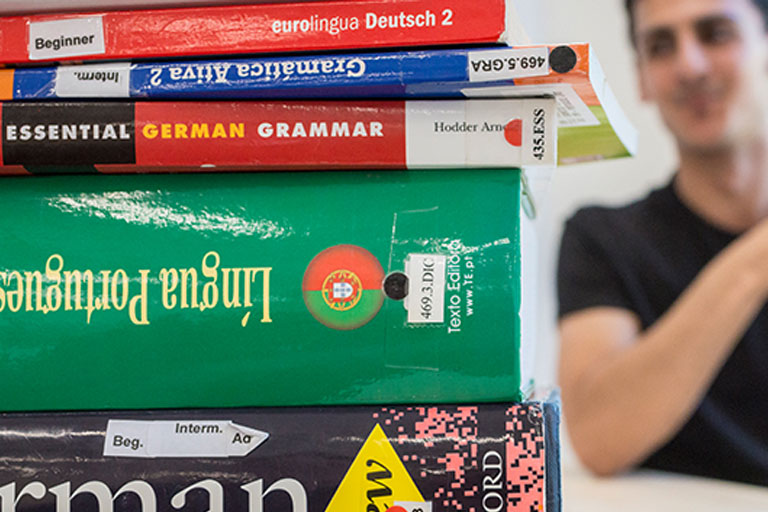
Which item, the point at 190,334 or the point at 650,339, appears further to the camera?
the point at 650,339

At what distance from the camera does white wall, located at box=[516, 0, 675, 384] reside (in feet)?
5.98

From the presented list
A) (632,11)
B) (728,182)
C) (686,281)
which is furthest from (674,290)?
(632,11)

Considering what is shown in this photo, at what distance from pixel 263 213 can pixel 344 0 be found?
0.43 feet

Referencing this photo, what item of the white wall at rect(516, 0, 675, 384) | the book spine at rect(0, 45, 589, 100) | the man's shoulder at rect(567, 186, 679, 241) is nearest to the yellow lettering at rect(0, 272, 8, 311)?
the book spine at rect(0, 45, 589, 100)

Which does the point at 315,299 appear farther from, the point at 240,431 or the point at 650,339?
the point at 650,339

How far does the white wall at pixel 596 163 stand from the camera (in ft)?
5.98

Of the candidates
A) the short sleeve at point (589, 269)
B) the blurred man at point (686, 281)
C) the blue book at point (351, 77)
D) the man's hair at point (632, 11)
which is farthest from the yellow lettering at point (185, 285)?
the man's hair at point (632, 11)

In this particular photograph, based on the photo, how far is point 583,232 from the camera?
1.57 meters

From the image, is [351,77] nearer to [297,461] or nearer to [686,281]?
[297,461]

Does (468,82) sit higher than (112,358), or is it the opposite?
(468,82)

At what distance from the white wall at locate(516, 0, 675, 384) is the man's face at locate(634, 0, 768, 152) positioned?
261mm

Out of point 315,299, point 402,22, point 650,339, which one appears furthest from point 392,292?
point 650,339

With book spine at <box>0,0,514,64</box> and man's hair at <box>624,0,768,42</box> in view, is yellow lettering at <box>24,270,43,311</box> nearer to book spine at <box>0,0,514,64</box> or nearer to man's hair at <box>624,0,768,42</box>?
book spine at <box>0,0,514,64</box>

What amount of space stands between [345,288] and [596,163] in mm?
1591
